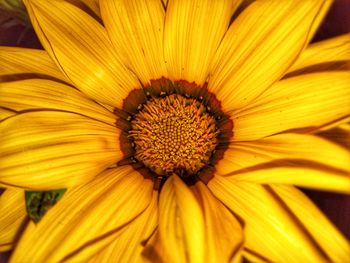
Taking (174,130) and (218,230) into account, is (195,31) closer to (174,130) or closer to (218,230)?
(174,130)

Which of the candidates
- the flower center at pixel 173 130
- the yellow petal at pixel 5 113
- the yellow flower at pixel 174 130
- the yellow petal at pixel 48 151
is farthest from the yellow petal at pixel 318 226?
the yellow petal at pixel 5 113

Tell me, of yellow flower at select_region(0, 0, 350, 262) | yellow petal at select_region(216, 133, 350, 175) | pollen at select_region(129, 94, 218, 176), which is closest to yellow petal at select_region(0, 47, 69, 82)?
yellow flower at select_region(0, 0, 350, 262)

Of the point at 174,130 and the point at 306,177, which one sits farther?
the point at 174,130

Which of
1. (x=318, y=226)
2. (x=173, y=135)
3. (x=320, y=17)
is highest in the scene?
(x=320, y=17)

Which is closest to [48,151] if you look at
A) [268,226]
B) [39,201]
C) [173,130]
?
[39,201]

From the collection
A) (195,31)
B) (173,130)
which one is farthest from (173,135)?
(195,31)

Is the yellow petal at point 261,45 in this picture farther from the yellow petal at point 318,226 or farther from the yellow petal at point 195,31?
the yellow petal at point 318,226

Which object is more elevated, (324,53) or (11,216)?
(324,53)
